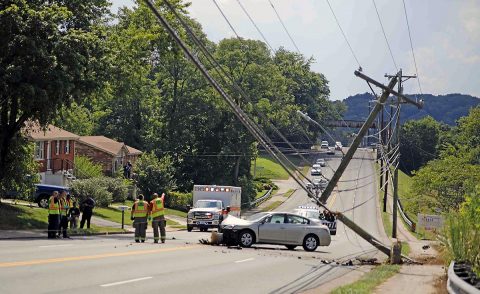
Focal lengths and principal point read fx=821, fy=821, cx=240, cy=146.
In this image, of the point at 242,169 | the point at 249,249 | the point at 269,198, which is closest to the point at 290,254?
the point at 249,249

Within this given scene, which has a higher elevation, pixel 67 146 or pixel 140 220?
pixel 67 146

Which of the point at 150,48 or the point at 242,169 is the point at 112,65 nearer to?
the point at 150,48

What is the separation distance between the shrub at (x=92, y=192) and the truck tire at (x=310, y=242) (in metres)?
25.8

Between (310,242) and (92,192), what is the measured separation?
27.0m

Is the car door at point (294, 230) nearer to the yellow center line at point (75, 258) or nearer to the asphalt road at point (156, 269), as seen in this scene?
the asphalt road at point (156, 269)

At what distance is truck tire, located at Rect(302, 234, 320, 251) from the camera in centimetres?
3181

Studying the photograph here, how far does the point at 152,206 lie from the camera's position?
1235 inches

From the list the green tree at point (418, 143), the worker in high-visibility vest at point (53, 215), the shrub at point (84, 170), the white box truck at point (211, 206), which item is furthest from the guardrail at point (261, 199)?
the worker in high-visibility vest at point (53, 215)

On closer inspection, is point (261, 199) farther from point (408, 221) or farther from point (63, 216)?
point (63, 216)

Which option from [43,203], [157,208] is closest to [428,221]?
[43,203]

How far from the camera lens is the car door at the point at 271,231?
31422 millimetres

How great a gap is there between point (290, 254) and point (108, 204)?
30070 mm

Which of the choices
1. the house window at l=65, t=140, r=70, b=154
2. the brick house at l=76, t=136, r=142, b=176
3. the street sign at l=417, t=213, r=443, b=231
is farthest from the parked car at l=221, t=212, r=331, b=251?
the brick house at l=76, t=136, r=142, b=176

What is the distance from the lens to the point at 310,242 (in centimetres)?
3184
